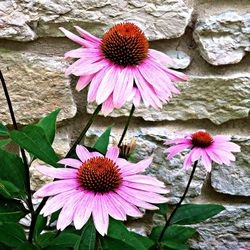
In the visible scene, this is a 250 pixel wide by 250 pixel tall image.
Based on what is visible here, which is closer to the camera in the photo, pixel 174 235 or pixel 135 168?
pixel 135 168

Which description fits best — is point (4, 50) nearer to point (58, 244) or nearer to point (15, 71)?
point (15, 71)

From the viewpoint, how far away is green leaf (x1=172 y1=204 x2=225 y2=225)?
1040 millimetres

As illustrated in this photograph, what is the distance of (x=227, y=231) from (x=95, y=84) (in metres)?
0.72

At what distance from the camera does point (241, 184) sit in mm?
1233

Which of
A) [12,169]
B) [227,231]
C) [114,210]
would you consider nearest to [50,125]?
[12,169]

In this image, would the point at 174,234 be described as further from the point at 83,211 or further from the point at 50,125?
the point at 83,211

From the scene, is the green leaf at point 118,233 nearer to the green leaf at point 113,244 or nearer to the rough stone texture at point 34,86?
the green leaf at point 113,244

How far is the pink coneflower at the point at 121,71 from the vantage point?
2.21 ft

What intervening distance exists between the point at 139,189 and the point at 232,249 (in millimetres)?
689

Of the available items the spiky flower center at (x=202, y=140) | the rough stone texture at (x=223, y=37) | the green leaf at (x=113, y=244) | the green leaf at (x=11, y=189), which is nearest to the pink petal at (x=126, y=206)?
the green leaf at (x=113, y=244)

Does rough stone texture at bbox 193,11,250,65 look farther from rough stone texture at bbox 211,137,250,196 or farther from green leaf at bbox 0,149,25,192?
green leaf at bbox 0,149,25,192

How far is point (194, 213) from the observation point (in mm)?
1062

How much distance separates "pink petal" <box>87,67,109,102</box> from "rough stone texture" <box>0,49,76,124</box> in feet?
1.37

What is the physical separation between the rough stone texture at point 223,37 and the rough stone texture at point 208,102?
0.14ft
